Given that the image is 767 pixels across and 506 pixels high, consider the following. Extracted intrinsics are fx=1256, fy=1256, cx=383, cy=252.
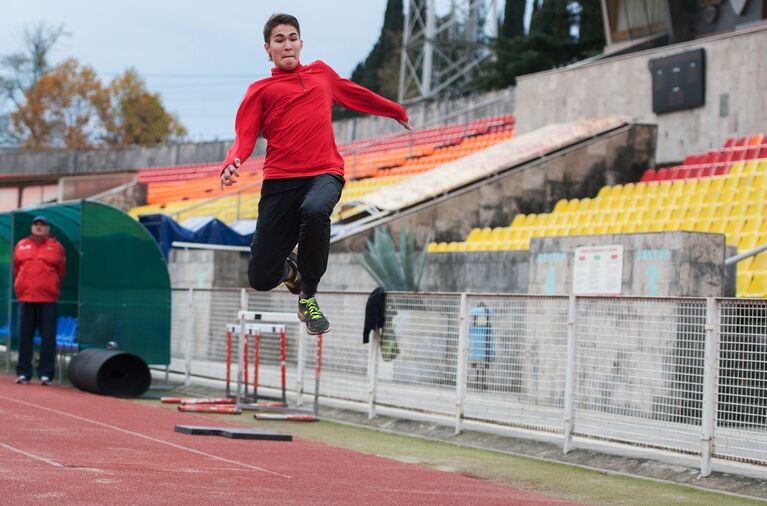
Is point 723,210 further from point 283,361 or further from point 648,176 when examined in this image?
point 283,361

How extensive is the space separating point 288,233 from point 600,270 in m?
9.12

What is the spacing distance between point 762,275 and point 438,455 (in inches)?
217

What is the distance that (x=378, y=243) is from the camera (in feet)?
67.9

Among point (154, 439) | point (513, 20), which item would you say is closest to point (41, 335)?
point (154, 439)

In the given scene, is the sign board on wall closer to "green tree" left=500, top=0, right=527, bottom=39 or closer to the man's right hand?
the man's right hand

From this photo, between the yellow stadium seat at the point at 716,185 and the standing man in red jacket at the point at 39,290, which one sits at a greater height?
the yellow stadium seat at the point at 716,185

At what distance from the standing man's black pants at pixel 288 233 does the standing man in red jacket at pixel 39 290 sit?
1143cm

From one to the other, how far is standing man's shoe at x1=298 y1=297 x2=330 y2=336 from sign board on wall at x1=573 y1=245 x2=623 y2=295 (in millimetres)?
8653

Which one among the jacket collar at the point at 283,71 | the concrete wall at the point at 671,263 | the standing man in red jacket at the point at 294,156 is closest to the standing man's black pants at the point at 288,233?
the standing man in red jacket at the point at 294,156

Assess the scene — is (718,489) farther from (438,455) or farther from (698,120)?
(698,120)

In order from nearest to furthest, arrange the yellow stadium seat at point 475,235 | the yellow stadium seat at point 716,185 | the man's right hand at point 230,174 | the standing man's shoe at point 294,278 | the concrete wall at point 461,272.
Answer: the man's right hand at point 230,174, the standing man's shoe at point 294,278, the concrete wall at point 461,272, the yellow stadium seat at point 716,185, the yellow stadium seat at point 475,235

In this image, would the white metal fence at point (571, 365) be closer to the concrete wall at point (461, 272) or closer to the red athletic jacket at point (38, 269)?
the concrete wall at point (461, 272)

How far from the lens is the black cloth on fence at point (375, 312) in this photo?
585 inches

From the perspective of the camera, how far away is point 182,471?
9188 mm
